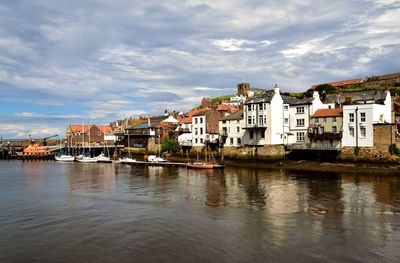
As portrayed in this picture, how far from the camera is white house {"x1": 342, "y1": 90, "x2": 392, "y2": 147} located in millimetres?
58938

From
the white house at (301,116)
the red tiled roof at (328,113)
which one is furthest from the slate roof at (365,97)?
the red tiled roof at (328,113)

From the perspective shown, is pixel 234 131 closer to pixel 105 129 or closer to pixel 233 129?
pixel 233 129

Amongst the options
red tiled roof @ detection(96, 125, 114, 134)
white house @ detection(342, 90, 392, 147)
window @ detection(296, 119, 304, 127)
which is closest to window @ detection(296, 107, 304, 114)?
window @ detection(296, 119, 304, 127)

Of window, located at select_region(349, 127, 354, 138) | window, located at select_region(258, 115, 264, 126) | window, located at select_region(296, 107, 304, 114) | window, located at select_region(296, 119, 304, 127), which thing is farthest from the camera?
window, located at select_region(296, 107, 304, 114)

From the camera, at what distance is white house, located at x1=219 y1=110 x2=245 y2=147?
76.1 m

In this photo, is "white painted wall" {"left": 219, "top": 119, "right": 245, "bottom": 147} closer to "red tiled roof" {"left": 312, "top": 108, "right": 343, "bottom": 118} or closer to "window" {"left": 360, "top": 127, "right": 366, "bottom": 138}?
"red tiled roof" {"left": 312, "top": 108, "right": 343, "bottom": 118}

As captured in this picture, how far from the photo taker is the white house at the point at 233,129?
250 ft

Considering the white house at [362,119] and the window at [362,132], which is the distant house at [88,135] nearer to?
the white house at [362,119]

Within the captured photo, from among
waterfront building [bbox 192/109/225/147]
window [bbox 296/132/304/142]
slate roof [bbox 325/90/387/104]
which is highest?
slate roof [bbox 325/90/387/104]

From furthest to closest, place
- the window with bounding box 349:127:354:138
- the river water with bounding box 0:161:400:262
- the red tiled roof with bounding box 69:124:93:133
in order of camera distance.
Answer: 1. the red tiled roof with bounding box 69:124:93:133
2. the window with bounding box 349:127:354:138
3. the river water with bounding box 0:161:400:262

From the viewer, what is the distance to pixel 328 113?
66625 mm

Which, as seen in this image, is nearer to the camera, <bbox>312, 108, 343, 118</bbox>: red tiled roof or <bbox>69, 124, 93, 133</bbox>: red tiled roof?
<bbox>312, 108, 343, 118</bbox>: red tiled roof

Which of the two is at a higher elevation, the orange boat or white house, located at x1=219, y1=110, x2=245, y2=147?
white house, located at x1=219, y1=110, x2=245, y2=147

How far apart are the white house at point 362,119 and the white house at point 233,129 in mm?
20328
